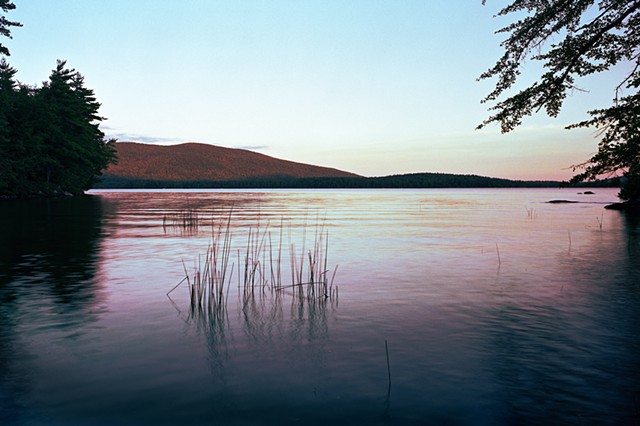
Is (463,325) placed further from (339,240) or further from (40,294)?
(339,240)

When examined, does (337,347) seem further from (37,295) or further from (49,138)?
(49,138)

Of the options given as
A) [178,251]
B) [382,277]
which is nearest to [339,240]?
[178,251]

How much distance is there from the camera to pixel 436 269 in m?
19.2

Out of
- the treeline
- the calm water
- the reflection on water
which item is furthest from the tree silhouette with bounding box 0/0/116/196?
the calm water

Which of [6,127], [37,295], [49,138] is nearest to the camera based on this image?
[37,295]

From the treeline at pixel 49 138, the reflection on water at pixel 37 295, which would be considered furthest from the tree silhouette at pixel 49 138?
the reflection on water at pixel 37 295

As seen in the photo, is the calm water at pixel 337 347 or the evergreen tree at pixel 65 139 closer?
the calm water at pixel 337 347

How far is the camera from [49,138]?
8219 centimetres

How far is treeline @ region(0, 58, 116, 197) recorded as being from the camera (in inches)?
2790

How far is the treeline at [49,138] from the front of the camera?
233ft

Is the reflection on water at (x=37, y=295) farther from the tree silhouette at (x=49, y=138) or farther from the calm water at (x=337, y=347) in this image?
the tree silhouette at (x=49, y=138)

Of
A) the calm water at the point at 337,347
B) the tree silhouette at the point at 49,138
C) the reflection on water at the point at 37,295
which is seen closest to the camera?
the calm water at the point at 337,347

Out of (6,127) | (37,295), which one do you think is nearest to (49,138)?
(6,127)

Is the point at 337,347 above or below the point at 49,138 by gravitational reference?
below
